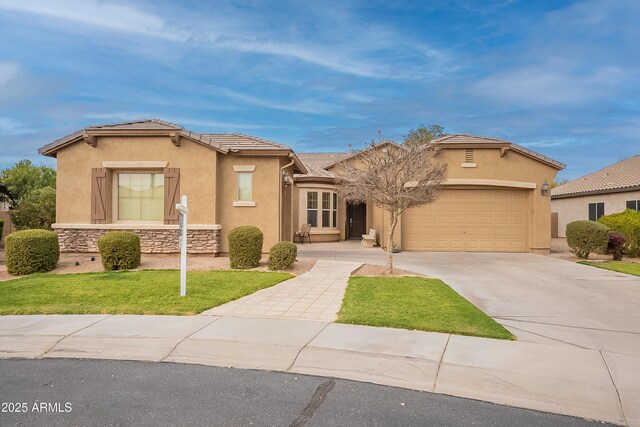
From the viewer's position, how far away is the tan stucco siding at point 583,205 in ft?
77.1

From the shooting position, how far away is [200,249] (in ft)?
49.9

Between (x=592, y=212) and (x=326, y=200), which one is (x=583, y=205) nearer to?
(x=592, y=212)

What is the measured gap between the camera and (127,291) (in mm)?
8875

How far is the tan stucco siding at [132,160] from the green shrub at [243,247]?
2930 mm

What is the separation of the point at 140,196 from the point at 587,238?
668 inches

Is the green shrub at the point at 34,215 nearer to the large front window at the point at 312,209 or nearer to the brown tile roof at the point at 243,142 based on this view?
the brown tile roof at the point at 243,142

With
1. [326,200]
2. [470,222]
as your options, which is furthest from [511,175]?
[326,200]

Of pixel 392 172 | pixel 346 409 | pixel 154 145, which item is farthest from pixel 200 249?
pixel 346 409

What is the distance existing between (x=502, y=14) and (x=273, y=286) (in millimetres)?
12273

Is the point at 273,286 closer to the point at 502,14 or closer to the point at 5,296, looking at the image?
the point at 5,296

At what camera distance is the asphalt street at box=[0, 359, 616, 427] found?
12.0ft

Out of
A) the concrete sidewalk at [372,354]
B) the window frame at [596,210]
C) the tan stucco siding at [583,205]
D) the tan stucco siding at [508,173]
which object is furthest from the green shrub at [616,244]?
the concrete sidewalk at [372,354]

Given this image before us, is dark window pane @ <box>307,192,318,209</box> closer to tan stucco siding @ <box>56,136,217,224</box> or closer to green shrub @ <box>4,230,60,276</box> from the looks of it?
tan stucco siding @ <box>56,136,217,224</box>

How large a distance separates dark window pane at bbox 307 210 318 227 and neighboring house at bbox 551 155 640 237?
674 inches
